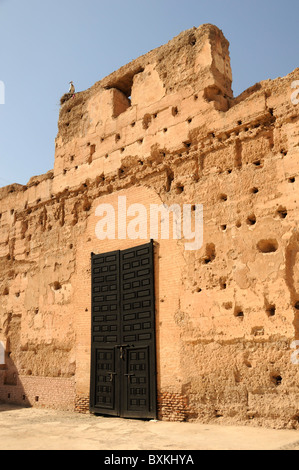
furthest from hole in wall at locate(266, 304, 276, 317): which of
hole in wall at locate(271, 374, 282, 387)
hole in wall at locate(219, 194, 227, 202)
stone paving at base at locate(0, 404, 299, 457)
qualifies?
hole in wall at locate(219, 194, 227, 202)

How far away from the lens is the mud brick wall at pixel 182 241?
644 cm

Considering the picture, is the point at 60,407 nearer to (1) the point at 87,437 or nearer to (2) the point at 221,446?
(1) the point at 87,437

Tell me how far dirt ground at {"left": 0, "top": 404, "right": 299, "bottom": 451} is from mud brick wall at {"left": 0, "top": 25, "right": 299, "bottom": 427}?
1.52ft

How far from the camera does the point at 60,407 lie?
909 centimetres

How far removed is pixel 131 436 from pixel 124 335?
2.36 m

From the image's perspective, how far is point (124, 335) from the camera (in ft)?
26.9

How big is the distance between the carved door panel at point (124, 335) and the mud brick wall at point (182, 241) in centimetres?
25

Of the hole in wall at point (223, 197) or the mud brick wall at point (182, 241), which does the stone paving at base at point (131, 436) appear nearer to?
the mud brick wall at point (182, 241)

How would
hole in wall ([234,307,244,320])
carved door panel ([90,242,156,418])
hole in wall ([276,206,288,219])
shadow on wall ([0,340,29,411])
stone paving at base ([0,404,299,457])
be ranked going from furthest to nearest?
shadow on wall ([0,340,29,411]) → carved door panel ([90,242,156,418]) → hole in wall ([234,307,244,320]) → hole in wall ([276,206,288,219]) → stone paving at base ([0,404,299,457])

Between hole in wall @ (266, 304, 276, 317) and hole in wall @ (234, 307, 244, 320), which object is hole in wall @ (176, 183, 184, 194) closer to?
Result: hole in wall @ (234, 307, 244, 320)

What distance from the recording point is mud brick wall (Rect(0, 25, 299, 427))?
6.44 metres

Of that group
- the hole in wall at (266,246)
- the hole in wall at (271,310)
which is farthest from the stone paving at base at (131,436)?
the hole in wall at (266,246)

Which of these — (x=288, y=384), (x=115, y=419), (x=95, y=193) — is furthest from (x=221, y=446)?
(x=95, y=193)

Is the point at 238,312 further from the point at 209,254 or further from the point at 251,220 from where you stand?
the point at 251,220
